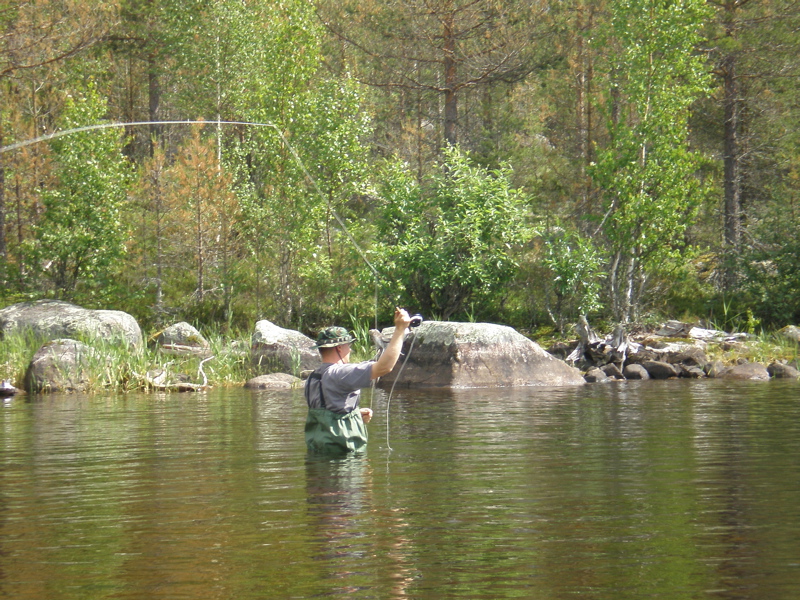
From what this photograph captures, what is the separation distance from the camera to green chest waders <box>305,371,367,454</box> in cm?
928

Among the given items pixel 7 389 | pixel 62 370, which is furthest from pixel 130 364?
pixel 7 389

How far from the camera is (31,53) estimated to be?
89.5 feet

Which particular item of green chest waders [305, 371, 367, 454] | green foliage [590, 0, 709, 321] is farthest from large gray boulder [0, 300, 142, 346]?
green chest waders [305, 371, 367, 454]

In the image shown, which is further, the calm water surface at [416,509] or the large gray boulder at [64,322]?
the large gray boulder at [64,322]

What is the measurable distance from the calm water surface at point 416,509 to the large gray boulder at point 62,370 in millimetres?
6257

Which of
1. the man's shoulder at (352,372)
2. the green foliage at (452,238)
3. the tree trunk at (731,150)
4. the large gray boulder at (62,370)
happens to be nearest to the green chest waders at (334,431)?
the man's shoulder at (352,372)

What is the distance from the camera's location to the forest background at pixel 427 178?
80.0 ft

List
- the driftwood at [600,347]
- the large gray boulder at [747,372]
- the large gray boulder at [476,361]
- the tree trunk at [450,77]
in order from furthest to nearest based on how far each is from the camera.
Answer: the tree trunk at [450,77] < the driftwood at [600,347] < the large gray boulder at [747,372] < the large gray boulder at [476,361]

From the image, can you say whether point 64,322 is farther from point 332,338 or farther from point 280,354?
point 332,338

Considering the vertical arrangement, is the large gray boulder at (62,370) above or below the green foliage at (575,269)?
below

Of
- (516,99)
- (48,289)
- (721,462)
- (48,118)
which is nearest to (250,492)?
(721,462)

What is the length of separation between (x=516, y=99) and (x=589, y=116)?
630cm

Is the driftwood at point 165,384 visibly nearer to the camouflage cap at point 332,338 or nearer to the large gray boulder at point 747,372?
the large gray boulder at point 747,372

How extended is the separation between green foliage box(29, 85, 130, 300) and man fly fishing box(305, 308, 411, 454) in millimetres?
17722
